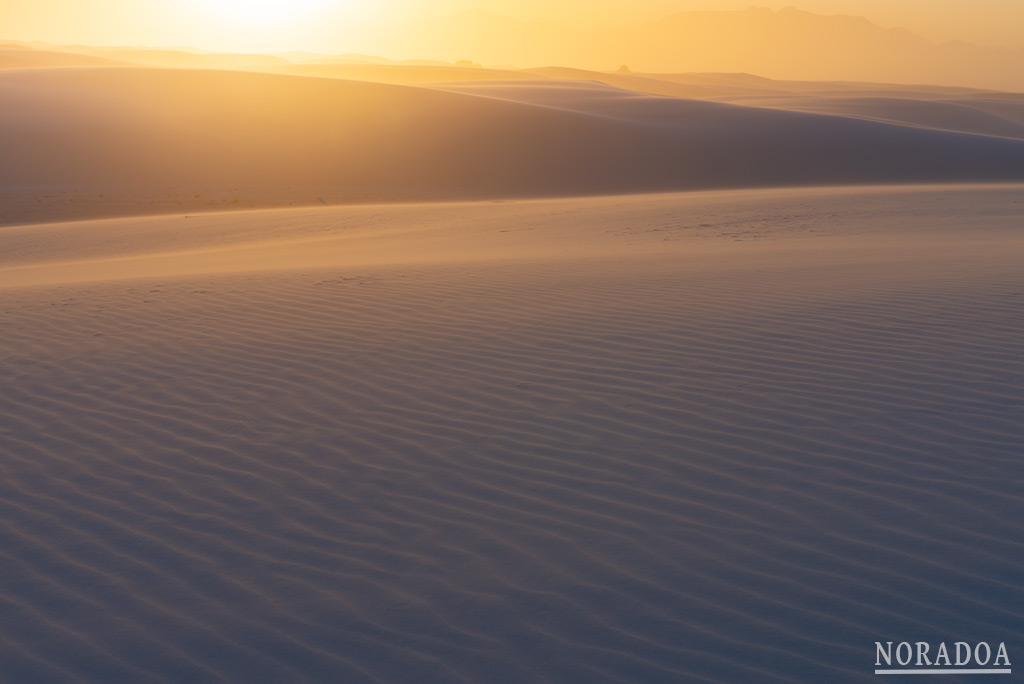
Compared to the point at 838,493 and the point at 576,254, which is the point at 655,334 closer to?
the point at 838,493

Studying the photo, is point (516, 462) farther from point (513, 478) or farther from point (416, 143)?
point (416, 143)

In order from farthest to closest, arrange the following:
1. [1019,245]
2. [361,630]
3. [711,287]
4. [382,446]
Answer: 1. [1019,245]
2. [711,287]
3. [382,446]
4. [361,630]

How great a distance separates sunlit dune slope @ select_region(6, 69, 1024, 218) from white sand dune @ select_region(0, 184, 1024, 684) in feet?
67.1

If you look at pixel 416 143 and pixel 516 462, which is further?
pixel 416 143

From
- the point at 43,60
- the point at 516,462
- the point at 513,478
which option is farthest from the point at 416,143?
the point at 43,60

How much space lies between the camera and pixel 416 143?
3244 cm

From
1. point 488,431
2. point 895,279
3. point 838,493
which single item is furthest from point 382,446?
point 895,279

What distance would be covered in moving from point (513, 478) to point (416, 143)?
28.9 m

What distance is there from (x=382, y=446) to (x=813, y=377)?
2.97 metres

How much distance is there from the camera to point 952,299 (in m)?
8.18

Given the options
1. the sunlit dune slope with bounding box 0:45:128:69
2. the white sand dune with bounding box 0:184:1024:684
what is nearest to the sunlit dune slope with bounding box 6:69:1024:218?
the white sand dune with bounding box 0:184:1024:684

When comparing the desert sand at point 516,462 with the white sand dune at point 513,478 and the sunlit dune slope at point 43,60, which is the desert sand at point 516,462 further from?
the sunlit dune slope at point 43,60

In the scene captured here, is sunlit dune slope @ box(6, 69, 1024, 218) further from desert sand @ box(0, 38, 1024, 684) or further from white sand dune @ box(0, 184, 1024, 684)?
white sand dune @ box(0, 184, 1024, 684)

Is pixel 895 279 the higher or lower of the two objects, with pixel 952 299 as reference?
higher
